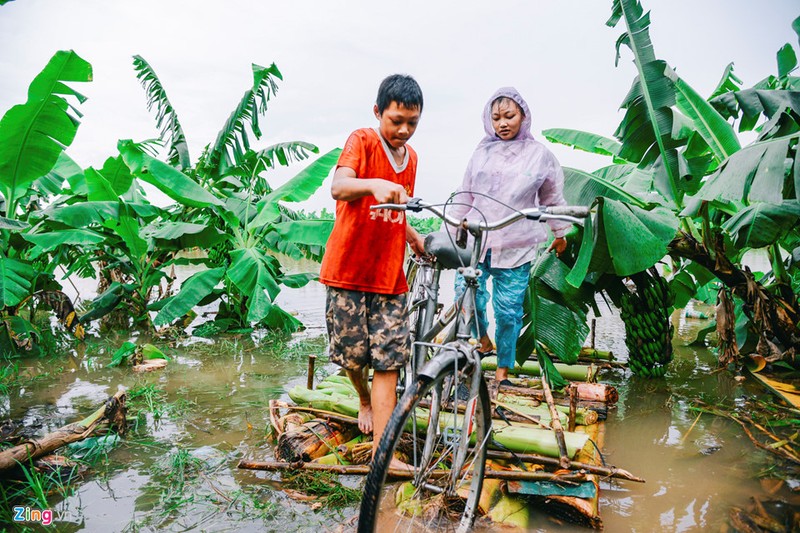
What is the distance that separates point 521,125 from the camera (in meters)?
3.38

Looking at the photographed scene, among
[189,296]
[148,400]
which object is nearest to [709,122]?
[148,400]

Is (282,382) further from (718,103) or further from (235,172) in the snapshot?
(718,103)

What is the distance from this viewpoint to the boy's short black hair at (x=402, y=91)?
85.9 inches

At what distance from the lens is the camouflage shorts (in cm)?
243

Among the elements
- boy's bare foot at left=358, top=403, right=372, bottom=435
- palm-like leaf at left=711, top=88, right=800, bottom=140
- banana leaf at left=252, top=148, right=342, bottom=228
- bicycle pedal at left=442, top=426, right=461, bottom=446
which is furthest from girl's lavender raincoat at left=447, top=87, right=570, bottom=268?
banana leaf at left=252, top=148, right=342, bottom=228

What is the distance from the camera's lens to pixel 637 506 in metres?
2.41

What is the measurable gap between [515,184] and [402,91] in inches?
54.5

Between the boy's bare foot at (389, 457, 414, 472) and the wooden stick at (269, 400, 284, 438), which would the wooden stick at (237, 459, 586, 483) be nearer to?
the boy's bare foot at (389, 457, 414, 472)

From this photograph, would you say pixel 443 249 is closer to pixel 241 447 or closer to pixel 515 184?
pixel 515 184

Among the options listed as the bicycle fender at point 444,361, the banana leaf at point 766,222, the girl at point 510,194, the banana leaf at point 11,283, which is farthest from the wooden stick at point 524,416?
the banana leaf at point 11,283

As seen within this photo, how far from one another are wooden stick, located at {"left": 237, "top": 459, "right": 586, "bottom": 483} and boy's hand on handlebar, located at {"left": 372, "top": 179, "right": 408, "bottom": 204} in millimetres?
1155

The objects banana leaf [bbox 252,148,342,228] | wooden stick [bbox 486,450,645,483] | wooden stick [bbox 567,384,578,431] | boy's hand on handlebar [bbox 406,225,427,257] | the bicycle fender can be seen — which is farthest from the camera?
banana leaf [bbox 252,148,342,228]

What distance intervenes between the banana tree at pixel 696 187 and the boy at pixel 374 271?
1443 millimetres

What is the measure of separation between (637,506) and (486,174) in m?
2.11
